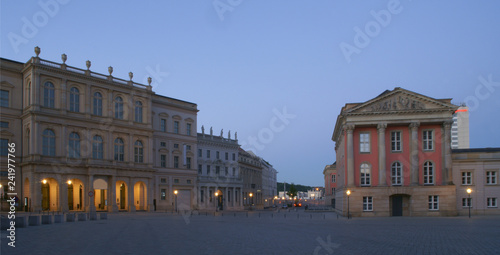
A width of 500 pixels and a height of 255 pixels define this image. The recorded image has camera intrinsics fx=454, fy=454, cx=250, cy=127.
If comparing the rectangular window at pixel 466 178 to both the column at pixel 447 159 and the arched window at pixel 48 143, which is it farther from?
the arched window at pixel 48 143

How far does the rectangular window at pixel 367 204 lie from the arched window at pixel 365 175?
72.6 inches

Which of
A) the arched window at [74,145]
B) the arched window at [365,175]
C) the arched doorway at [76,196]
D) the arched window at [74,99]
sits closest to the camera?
the arched window at [365,175]

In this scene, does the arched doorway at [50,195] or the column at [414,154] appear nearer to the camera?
the column at [414,154]

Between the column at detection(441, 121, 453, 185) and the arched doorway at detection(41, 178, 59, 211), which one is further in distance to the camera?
the arched doorway at detection(41, 178, 59, 211)

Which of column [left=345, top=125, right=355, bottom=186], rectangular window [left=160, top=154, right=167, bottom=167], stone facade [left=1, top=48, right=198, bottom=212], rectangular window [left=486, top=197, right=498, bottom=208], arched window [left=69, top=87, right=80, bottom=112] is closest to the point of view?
column [left=345, top=125, right=355, bottom=186]

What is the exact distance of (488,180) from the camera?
55312 millimetres

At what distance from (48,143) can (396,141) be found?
43.8 meters

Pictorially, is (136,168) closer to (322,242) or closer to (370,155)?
(370,155)

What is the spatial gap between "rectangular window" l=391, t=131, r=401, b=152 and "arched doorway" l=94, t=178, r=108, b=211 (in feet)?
130

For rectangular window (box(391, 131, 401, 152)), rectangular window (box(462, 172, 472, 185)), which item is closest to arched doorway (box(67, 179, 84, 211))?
rectangular window (box(391, 131, 401, 152))

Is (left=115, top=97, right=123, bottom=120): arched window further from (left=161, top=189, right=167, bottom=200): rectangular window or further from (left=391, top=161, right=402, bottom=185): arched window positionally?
(left=391, top=161, right=402, bottom=185): arched window

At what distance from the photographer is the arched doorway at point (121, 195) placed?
69.2 meters

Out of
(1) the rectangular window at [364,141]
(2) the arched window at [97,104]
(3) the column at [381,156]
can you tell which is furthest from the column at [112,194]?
(3) the column at [381,156]

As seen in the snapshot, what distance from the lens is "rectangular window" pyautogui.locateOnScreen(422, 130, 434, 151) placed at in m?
53.9
